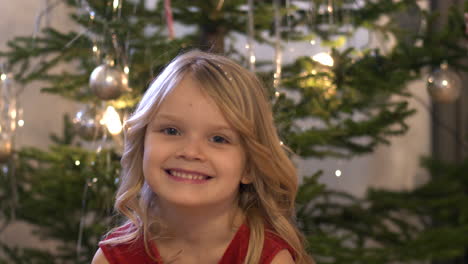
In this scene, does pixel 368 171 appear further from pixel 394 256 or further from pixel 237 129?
pixel 237 129

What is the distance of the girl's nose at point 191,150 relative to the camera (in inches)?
33.8

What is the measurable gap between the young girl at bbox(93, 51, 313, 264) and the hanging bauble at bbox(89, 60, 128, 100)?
0.36 metres

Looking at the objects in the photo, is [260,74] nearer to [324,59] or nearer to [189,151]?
[324,59]

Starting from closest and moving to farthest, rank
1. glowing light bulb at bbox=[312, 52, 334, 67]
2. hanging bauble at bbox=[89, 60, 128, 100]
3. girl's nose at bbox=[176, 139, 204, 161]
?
girl's nose at bbox=[176, 139, 204, 161] < hanging bauble at bbox=[89, 60, 128, 100] < glowing light bulb at bbox=[312, 52, 334, 67]

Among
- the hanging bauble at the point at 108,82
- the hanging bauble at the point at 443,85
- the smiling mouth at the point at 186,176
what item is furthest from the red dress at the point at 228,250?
the hanging bauble at the point at 443,85

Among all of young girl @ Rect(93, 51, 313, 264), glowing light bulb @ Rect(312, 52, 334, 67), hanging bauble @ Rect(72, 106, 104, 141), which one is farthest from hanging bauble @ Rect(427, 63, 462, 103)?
hanging bauble @ Rect(72, 106, 104, 141)

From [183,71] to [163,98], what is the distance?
5 cm

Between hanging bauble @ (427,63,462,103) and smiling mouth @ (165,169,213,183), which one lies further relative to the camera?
hanging bauble @ (427,63,462,103)

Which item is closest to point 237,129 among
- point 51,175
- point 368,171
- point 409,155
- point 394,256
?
point 394,256

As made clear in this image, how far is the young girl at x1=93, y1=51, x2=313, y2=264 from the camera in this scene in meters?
0.87

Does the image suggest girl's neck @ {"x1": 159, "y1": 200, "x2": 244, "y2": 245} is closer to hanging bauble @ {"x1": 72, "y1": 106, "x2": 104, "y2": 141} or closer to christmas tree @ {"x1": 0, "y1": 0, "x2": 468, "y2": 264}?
christmas tree @ {"x1": 0, "y1": 0, "x2": 468, "y2": 264}

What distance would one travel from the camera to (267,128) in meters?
0.93

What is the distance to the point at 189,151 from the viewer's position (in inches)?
33.8

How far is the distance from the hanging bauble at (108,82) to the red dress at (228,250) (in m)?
0.44
